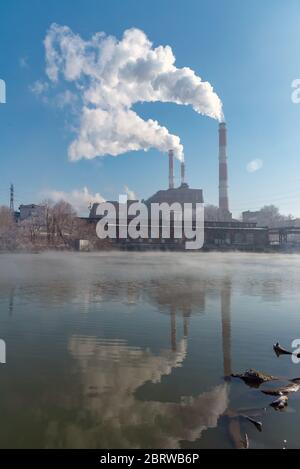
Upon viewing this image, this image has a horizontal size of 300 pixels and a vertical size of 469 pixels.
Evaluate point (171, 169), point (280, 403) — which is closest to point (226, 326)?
point (280, 403)

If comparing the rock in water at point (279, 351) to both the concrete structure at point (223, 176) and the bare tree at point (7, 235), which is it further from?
the concrete structure at point (223, 176)

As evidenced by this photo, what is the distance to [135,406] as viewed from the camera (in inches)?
175

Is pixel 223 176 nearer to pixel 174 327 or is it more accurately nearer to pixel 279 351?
pixel 174 327

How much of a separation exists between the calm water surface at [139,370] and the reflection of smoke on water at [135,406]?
0.04ft

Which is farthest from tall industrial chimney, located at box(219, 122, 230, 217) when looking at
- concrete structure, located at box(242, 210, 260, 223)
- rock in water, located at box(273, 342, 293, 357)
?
rock in water, located at box(273, 342, 293, 357)

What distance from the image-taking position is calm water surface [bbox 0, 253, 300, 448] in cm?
385

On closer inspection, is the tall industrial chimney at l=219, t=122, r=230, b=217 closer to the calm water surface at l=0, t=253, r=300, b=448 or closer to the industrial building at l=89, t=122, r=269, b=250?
the industrial building at l=89, t=122, r=269, b=250

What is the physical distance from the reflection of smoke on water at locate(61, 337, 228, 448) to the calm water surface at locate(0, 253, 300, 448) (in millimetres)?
13

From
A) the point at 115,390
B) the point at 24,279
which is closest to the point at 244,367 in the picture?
the point at 115,390

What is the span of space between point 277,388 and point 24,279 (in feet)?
48.2

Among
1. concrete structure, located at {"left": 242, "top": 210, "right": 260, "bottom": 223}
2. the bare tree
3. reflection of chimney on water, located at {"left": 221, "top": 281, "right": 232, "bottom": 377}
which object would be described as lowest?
reflection of chimney on water, located at {"left": 221, "top": 281, "right": 232, "bottom": 377}

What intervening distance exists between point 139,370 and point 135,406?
1192 millimetres
